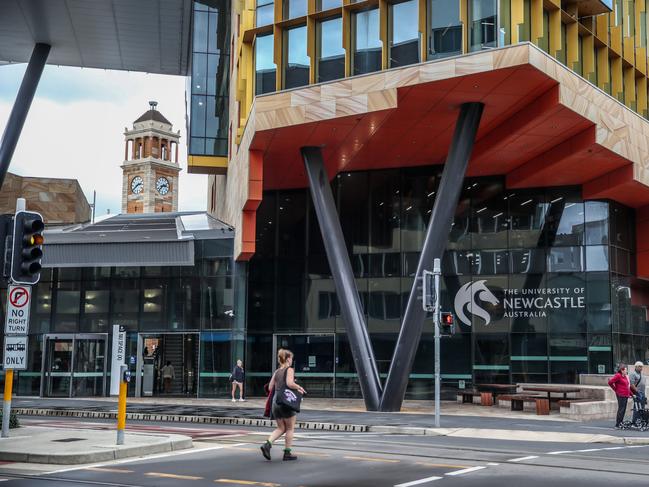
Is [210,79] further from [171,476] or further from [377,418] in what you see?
[171,476]

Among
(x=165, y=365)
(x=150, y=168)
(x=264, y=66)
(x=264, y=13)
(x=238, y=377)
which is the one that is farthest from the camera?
(x=150, y=168)

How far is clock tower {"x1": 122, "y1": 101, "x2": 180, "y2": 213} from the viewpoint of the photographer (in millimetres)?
146875

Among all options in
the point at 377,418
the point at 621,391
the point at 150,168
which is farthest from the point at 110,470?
the point at 150,168

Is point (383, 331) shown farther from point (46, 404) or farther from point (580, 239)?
point (46, 404)

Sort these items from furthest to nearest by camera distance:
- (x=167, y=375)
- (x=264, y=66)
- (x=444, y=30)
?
(x=167, y=375) < (x=264, y=66) < (x=444, y=30)

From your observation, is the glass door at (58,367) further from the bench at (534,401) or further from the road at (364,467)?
the road at (364,467)

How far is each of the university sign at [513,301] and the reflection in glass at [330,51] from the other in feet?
36.3

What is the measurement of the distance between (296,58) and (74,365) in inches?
610

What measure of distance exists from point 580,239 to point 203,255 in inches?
596

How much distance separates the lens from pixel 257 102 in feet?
96.7

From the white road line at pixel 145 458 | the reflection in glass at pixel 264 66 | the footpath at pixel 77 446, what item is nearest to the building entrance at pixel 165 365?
the reflection in glass at pixel 264 66

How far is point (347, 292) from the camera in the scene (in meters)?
28.2

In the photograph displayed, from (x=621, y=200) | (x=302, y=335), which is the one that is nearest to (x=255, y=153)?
(x=302, y=335)

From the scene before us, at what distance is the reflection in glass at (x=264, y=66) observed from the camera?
31.1 m
